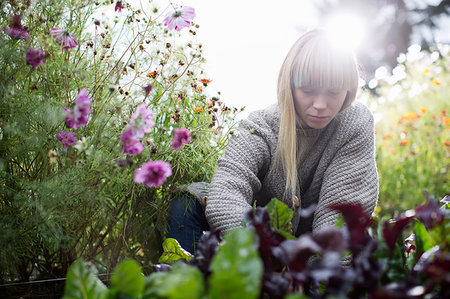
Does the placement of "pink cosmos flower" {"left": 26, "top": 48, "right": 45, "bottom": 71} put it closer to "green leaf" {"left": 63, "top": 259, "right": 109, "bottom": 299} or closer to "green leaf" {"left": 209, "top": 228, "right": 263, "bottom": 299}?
"green leaf" {"left": 63, "top": 259, "right": 109, "bottom": 299}

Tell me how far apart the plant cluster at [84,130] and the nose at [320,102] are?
0.30 m

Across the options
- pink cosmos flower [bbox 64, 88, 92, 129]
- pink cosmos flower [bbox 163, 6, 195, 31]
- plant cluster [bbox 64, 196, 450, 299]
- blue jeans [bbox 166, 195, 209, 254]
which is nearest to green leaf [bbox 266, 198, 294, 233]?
plant cluster [bbox 64, 196, 450, 299]

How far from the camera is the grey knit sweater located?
4.21 feet

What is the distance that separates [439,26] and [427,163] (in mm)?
4788

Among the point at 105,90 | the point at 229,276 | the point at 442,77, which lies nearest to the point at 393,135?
the point at 442,77

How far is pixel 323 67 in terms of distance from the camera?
138 centimetres

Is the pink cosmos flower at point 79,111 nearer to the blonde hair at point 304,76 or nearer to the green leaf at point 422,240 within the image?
the green leaf at point 422,240

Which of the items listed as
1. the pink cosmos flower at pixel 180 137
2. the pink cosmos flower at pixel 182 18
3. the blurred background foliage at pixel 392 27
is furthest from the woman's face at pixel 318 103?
the blurred background foliage at pixel 392 27

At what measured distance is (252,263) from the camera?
1.25 ft

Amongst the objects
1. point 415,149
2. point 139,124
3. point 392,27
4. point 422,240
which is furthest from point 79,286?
point 392,27

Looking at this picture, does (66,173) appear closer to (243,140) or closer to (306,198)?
(243,140)

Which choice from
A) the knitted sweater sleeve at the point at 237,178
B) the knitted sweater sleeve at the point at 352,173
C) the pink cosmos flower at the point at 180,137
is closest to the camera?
the pink cosmos flower at the point at 180,137

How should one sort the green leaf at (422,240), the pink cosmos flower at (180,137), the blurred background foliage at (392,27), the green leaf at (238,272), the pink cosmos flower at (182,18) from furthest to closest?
the blurred background foliage at (392,27) < the pink cosmos flower at (182,18) < the pink cosmos flower at (180,137) < the green leaf at (422,240) < the green leaf at (238,272)

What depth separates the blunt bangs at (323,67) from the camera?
139cm
